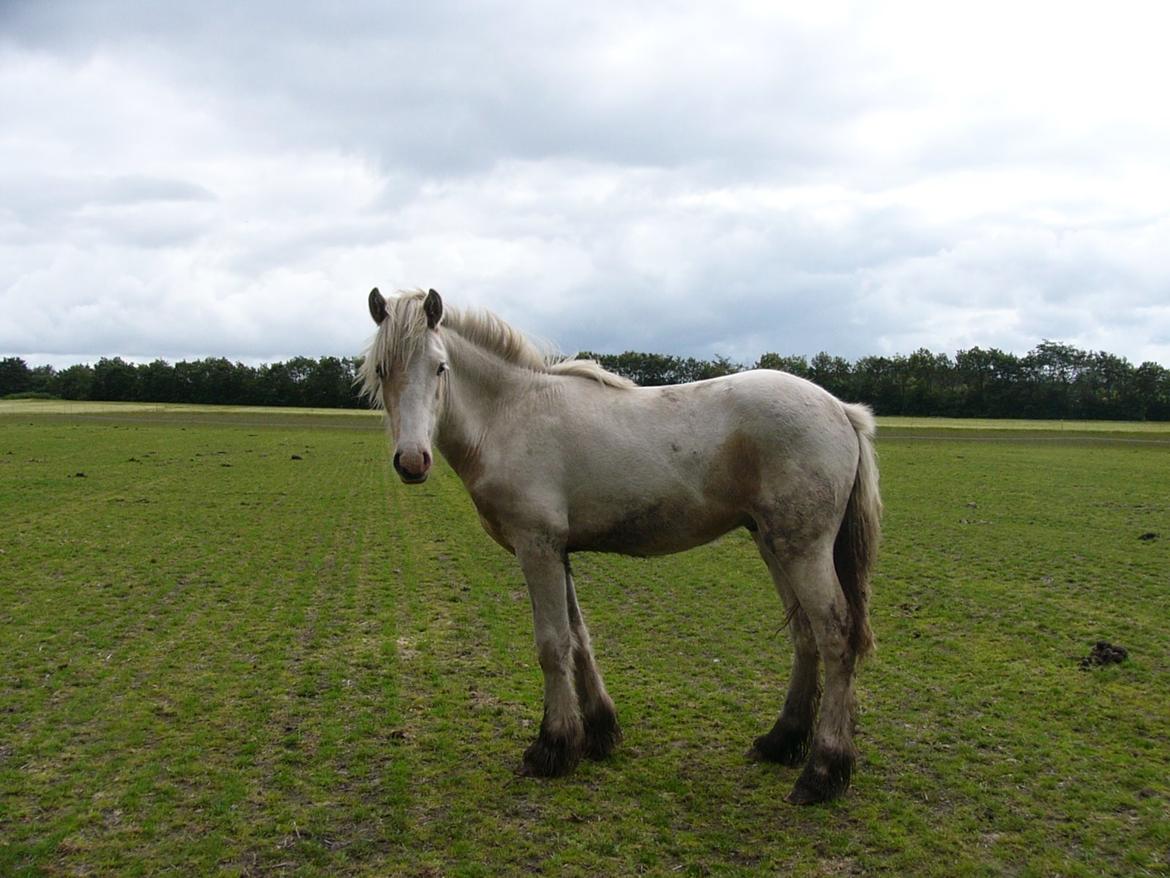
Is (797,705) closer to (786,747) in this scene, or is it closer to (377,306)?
(786,747)

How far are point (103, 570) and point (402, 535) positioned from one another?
16.3 feet

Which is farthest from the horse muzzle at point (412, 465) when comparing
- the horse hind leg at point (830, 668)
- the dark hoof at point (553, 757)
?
the horse hind leg at point (830, 668)

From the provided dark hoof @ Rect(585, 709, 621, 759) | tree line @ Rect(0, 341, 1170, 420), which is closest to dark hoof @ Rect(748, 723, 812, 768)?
dark hoof @ Rect(585, 709, 621, 759)

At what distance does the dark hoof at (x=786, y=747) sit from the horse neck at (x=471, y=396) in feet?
8.92

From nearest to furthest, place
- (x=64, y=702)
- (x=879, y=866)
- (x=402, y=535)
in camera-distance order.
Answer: (x=879, y=866)
(x=64, y=702)
(x=402, y=535)

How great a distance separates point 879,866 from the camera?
161 inches

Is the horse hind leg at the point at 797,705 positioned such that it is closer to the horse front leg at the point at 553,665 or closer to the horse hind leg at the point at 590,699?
the horse hind leg at the point at 590,699

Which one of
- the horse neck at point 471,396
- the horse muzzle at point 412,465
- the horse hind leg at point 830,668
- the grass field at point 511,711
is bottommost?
the grass field at point 511,711

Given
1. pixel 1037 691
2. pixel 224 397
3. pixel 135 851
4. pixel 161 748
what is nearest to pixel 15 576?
pixel 161 748

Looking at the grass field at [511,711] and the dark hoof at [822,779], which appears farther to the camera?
the dark hoof at [822,779]

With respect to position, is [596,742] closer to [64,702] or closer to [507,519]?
[507,519]

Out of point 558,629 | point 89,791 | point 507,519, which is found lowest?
point 89,791

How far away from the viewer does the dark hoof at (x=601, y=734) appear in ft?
18.1

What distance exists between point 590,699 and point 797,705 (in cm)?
143
